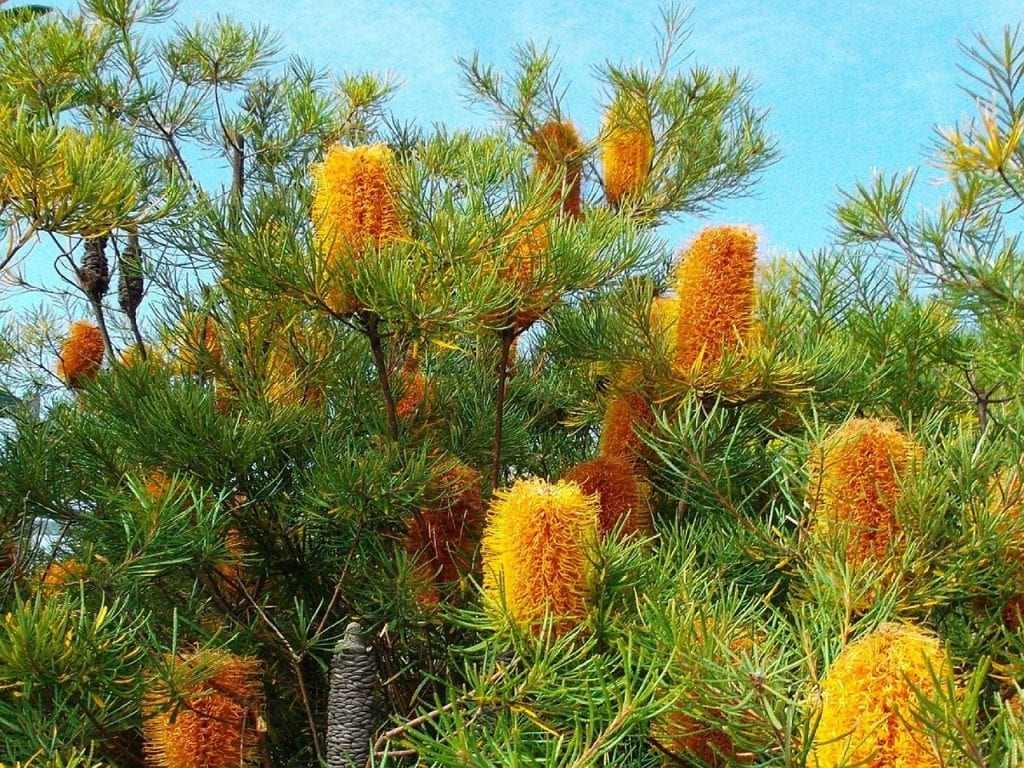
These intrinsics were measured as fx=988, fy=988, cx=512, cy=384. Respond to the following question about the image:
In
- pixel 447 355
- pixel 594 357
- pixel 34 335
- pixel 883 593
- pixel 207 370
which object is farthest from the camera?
pixel 34 335

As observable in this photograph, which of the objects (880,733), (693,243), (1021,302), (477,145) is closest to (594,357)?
(693,243)

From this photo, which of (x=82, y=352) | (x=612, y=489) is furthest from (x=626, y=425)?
(x=82, y=352)

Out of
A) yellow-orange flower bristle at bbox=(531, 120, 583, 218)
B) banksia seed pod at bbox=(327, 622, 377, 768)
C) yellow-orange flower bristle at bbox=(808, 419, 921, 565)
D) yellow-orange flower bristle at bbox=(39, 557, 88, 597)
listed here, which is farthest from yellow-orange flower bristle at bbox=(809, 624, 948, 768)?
yellow-orange flower bristle at bbox=(531, 120, 583, 218)

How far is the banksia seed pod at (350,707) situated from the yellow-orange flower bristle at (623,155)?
1032mm

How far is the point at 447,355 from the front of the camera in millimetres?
1533

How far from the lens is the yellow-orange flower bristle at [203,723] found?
822mm

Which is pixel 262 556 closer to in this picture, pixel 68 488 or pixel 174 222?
pixel 68 488

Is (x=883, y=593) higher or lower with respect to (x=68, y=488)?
lower

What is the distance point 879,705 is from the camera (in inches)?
21.0

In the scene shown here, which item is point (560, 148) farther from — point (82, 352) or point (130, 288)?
point (82, 352)

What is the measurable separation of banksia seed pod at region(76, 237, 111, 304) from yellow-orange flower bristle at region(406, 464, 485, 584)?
29.2 inches

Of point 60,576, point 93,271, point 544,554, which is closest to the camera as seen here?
point 544,554

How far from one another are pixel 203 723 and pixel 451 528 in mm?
328

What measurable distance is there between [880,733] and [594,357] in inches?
24.1
